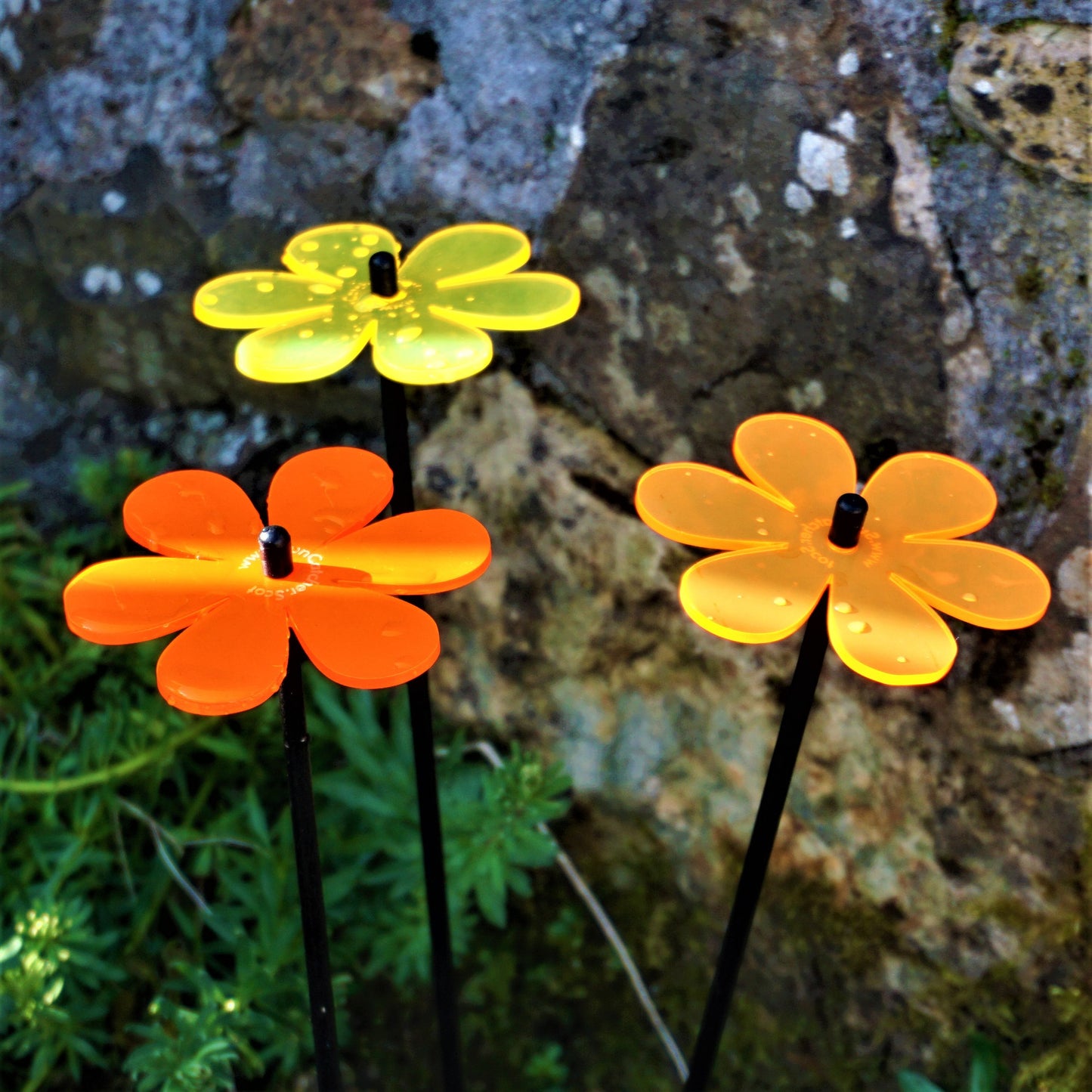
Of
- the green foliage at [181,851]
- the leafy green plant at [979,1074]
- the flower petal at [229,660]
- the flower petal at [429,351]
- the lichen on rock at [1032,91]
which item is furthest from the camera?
the green foliage at [181,851]

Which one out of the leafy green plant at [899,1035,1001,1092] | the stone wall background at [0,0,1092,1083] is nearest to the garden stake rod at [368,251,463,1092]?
the stone wall background at [0,0,1092,1083]

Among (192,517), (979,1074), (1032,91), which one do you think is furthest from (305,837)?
(1032,91)

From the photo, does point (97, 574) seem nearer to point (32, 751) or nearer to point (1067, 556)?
point (32, 751)

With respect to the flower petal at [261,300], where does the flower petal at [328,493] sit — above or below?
below

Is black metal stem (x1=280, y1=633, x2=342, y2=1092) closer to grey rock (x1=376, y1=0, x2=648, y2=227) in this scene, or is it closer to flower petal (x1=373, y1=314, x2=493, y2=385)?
flower petal (x1=373, y1=314, x2=493, y2=385)

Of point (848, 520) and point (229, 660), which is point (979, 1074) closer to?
point (848, 520)

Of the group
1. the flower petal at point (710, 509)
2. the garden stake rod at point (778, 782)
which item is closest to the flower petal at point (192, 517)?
the flower petal at point (710, 509)

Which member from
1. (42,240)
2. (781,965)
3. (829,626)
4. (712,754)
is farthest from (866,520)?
(42,240)

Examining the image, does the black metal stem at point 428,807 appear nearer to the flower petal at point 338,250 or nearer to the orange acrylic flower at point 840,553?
the flower petal at point 338,250
